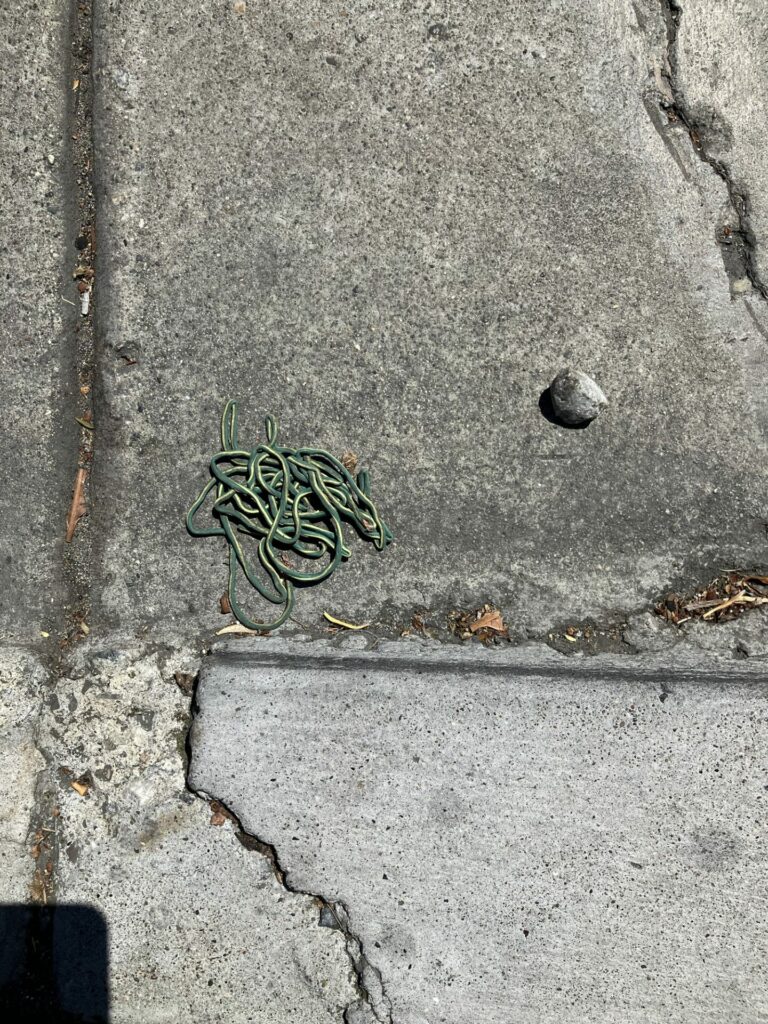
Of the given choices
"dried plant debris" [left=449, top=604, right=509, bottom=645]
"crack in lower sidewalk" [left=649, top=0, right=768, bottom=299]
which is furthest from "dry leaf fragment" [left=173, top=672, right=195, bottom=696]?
"crack in lower sidewalk" [left=649, top=0, right=768, bottom=299]

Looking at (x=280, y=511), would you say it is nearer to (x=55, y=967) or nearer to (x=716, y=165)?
(x=55, y=967)

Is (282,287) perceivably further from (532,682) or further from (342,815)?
(342,815)

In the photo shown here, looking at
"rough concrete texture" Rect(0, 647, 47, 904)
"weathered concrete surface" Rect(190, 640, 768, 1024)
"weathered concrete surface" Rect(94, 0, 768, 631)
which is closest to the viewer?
"weathered concrete surface" Rect(190, 640, 768, 1024)

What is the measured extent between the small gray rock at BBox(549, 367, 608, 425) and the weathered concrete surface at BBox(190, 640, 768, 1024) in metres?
0.66

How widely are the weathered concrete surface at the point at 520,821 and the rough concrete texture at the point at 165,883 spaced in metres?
0.10

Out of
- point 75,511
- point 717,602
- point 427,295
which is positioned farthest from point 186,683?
point 717,602

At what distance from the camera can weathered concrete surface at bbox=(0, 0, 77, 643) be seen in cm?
217

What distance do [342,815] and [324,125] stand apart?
6.03 ft

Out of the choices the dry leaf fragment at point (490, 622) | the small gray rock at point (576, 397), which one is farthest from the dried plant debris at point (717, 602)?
the small gray rock at point (576, 397)

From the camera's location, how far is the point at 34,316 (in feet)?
7.21

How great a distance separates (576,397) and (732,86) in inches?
39.3

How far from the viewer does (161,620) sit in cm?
214

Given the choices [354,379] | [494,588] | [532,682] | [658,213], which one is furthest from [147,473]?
[658,213]

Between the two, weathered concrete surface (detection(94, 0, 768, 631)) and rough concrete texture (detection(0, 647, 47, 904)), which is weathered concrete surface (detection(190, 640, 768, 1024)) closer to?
weathered concrete surface (detection(94, 0, 768, 631))
